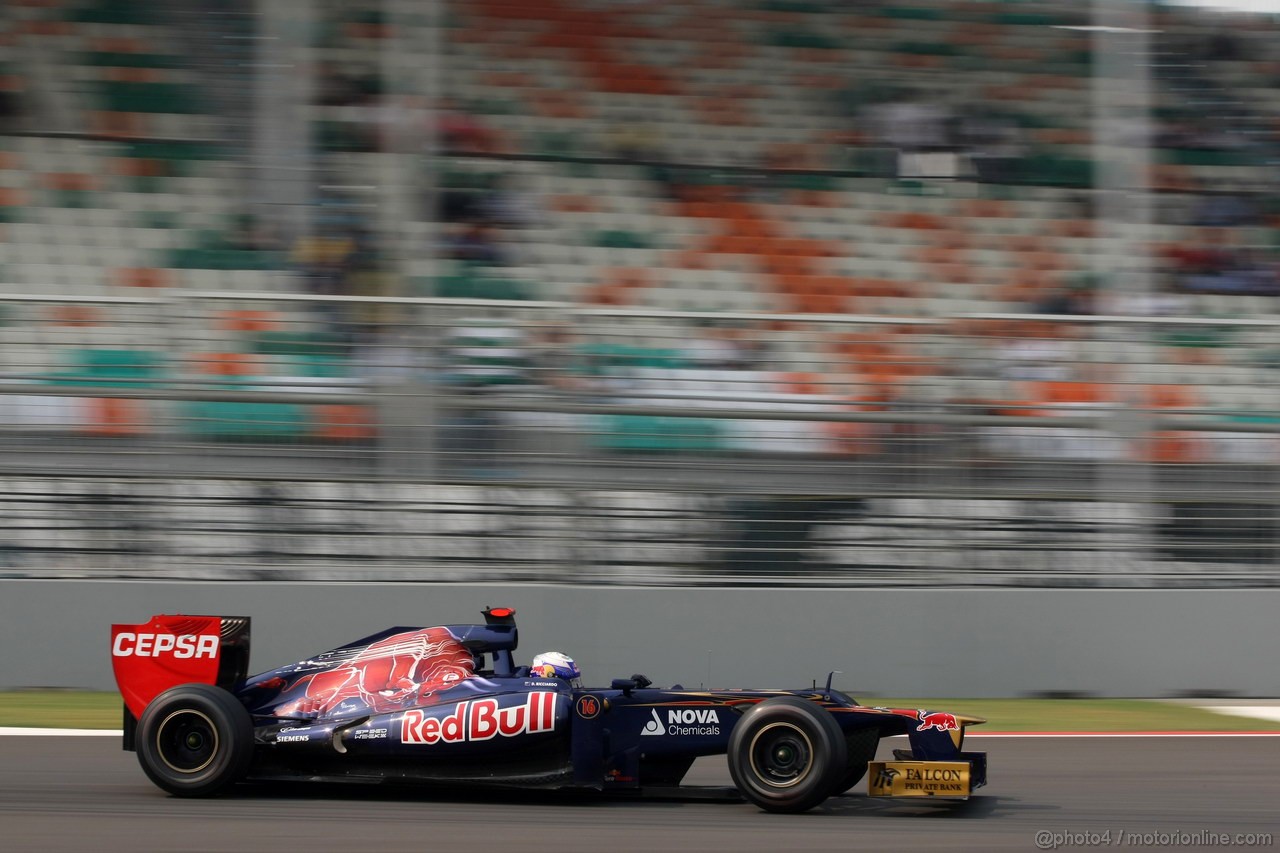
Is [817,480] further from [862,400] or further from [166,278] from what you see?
[166,278]

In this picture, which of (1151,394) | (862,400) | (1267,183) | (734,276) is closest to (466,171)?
(734,276)

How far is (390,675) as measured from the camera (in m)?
5.83

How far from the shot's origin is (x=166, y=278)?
11883 millimetres

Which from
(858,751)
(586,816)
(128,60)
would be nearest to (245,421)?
(586,816)

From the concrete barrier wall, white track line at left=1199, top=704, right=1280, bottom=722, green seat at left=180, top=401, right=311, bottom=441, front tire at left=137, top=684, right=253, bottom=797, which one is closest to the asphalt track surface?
front tire at left=137, top=684, right=253, bottom=797

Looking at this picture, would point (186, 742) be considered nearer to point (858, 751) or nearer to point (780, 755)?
point (780, 755)

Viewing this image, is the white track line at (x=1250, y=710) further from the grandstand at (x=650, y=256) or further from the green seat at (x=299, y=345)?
the green seat at (x=299, y=345)

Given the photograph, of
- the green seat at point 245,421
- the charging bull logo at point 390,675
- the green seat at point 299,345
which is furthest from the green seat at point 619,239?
the charging bull logo at point 390,675

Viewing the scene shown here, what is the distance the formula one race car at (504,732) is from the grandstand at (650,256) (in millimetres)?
3441

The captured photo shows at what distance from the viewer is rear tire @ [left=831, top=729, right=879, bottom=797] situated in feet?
18.4

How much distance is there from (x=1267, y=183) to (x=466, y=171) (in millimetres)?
7217

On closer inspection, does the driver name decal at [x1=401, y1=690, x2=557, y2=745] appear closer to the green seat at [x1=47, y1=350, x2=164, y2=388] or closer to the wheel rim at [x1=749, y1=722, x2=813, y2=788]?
the wheel rim at [x1=749, y1=722, x2=813, y2=788]

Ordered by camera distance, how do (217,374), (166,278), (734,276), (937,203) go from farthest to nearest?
1. (937,203)
2. (734,276)
3. (166,278)
4. (217,374)

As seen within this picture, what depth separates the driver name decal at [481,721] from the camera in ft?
18.3
